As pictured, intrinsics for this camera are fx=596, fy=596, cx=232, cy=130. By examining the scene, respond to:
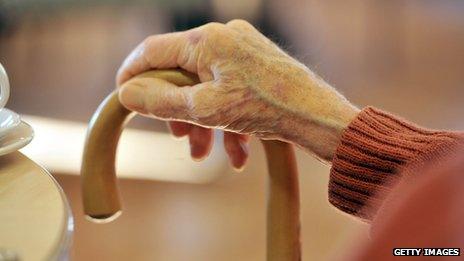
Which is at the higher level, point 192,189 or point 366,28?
point 366,28

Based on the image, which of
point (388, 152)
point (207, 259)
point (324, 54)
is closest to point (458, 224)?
point (388, 152)

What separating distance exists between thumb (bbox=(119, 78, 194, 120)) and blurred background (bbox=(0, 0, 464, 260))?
0.60m

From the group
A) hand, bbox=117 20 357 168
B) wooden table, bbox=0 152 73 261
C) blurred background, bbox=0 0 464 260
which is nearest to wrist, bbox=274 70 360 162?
hand, bbox=117 20 357 168

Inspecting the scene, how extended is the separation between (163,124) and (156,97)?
150 centimetres

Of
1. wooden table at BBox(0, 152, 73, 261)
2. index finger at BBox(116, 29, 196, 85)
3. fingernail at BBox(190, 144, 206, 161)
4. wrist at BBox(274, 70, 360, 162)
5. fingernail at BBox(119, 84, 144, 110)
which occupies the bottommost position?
wooden table at BBox(0, 152, 73, 261)

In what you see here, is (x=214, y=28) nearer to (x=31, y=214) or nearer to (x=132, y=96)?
(x=132, y=96)

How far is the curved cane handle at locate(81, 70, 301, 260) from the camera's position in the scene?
0.47 metres

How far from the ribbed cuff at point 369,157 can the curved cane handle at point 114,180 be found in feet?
0.15

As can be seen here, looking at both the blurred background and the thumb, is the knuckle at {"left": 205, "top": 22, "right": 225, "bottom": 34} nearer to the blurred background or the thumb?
the thumb

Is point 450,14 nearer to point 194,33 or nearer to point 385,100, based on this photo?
point 385,100

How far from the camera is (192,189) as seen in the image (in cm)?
167

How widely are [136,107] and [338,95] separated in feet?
0.60

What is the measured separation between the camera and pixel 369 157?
0.48 meters

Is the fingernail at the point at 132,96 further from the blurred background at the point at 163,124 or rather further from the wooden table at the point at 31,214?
the blurred background at the point at 163,124
